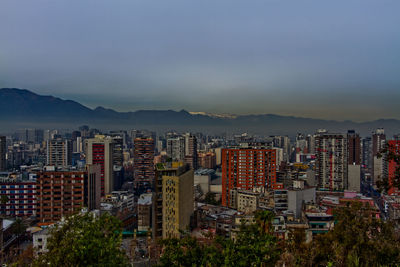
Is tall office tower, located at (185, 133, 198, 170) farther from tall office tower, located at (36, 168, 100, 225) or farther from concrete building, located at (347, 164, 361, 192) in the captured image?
tall office tower, located at (36, 168, 100, 225)

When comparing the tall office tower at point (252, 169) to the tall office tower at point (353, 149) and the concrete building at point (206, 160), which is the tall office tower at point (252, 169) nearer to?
the tall office tower at point (353, 149)

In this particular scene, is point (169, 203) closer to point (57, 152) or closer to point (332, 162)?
point (332, 162)

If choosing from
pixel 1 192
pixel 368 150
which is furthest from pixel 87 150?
pixel 368 150

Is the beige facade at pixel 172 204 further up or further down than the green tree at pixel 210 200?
further up

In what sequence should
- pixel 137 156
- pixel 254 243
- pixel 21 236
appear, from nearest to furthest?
1. pixel 254 243
2. pixel 21 236
3. pixel 137 156

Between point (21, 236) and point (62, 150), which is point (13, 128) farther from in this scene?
point (21, 236)

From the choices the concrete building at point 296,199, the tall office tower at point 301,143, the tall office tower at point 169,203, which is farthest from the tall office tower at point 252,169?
the tall office tower at point 301,143

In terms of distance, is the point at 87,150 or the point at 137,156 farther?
the point at 137,156

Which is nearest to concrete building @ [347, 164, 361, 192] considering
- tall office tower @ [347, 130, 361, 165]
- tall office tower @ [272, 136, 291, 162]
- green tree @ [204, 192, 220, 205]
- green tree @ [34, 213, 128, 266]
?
tall office tower @ [347, 130, 361, 165]
